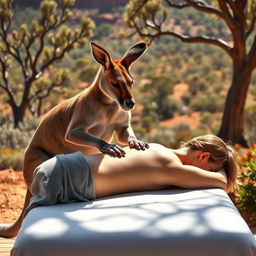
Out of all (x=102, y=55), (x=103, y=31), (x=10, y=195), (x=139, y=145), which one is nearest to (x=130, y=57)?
(x=102, y=55)

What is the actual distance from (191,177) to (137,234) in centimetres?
72

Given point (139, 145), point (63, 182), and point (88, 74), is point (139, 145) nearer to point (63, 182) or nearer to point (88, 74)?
point (63, 182)

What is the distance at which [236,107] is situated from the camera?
11.1m

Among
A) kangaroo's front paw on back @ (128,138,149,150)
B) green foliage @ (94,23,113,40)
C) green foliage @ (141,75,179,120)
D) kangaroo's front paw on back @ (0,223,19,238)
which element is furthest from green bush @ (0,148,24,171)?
green foliage @ (94,23,113,40)

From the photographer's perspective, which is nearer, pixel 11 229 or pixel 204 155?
pixel 204 155

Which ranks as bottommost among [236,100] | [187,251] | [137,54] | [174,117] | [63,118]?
[174,117]

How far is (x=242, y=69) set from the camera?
11000 millimetres

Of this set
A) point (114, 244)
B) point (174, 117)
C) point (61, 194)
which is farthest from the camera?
point (174, 117)

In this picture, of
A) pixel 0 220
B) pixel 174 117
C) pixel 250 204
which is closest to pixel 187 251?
pixel 250 204

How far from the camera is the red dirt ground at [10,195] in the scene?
5.41m

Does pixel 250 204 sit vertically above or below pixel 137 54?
below

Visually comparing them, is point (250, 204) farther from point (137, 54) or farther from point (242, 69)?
point (242, 69)

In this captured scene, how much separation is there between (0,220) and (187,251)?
3.12 m

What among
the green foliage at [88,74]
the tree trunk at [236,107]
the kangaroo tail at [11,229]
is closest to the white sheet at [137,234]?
the kangaroo tail at [11,229]
